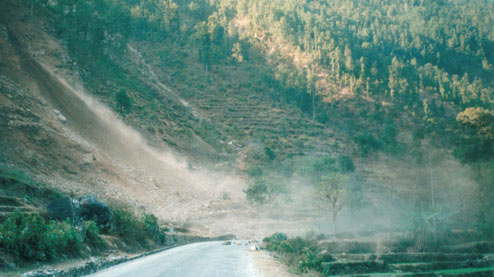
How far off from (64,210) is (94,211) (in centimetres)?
198

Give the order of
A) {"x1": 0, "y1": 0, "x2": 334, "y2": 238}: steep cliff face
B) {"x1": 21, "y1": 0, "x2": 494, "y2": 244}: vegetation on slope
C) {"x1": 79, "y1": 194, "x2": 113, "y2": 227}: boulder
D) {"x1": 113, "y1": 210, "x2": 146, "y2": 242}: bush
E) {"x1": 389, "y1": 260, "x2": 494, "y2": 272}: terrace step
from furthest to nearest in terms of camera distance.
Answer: {"x1": 21, "y1": 0, "x2": 494, "y2": 244}: vegetation on slope, {"x1": 0, "y1": 0, "x2": 334, "y2": 238}: steep cliff face, {"x1": 389, "y1": 260, "x2": 494, "y2": 272}: terrace step, {"x1": 113, "y1": 210, "x2": 146, "y2": 242}: bush, {"x1": 79, "y1": 194, "x2": 113, "y2": 227}: boulder

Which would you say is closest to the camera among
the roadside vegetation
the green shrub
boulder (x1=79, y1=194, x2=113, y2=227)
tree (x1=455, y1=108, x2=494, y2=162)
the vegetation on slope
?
the roadside vegetation

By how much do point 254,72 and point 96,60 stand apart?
53.1 metres

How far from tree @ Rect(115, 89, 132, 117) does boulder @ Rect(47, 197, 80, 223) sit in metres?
41.7

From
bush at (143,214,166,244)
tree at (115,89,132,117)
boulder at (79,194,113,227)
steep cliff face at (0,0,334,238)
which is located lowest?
bush at (143,214,166,244)

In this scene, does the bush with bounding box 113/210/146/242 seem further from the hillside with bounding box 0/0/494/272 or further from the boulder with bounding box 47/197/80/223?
the hillside with bounding box 0/0/494/272

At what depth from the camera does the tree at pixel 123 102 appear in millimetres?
54906

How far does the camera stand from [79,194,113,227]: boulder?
56.0 feet

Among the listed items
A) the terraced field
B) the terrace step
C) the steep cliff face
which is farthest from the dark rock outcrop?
the terrace step

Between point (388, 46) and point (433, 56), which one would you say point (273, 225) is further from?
point (433, 56)

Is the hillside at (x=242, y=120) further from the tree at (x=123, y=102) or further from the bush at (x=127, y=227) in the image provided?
the bush at (x=127, y=227)

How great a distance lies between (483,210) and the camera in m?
46.1

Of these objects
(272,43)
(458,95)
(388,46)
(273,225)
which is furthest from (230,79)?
(388,46)

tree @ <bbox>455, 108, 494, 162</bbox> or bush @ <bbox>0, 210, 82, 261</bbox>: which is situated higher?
tree @ <bbox>455, 108, 494, 162</bbox>
